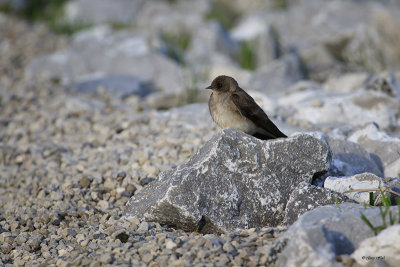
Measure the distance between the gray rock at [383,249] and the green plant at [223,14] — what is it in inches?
443

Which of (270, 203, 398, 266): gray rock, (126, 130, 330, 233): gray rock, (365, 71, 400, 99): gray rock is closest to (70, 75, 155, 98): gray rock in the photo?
(365, 71, 400, 99): gray rock

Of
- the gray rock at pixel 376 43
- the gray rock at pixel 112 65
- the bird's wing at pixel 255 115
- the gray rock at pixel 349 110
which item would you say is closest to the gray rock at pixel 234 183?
the bird's wing at pixel 255 115

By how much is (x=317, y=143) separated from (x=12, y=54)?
27.7 ft

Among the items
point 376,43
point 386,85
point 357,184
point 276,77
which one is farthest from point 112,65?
point 357,184

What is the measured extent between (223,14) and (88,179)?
1013cm

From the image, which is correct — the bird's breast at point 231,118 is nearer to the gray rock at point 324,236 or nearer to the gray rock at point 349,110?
the gray rock at point 324,236

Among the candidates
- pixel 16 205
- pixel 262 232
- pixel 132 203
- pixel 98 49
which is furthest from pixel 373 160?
pixel 98 49

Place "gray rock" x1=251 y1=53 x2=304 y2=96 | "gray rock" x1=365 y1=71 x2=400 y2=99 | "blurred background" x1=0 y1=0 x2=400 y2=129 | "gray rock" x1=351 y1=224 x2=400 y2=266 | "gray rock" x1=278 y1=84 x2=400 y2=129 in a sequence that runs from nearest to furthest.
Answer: "gray rock" x1=351 y1=224 x2=400 y2=266
"gray rock" x1=278 y1=84 x2=400 y2=129
"gray rock" x1=365 y1=71 x2=400 y2=99
"blurred background" x1=0 y1=0 x2=400 y2=129
"gray rock" x1=251 y1=53 x2=304 y2=96

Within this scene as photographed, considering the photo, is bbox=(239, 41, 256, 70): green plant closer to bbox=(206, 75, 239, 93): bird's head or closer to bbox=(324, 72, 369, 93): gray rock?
bbox=(324, 72, 369, 93): gray rock

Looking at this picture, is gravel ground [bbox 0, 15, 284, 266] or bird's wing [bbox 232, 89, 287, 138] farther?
bird's wing [bbox 232, 89, 287, 138]

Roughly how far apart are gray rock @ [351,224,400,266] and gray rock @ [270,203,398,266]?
0.11m

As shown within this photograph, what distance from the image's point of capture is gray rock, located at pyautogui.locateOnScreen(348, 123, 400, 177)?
528 cm

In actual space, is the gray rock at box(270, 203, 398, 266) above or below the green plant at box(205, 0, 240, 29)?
below

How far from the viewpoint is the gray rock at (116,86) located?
9016 millimetres
